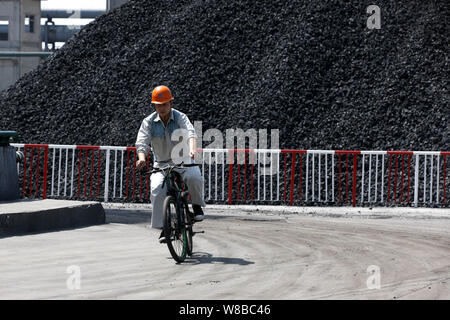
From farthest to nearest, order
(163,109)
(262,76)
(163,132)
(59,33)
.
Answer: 1. (59,33)
2. (262,76)
3. (163,132)
4. (163,109)

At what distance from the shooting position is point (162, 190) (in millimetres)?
9867

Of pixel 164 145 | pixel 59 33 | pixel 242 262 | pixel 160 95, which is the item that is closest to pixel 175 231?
pixel 242 262

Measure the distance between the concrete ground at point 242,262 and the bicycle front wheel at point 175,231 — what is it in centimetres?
16

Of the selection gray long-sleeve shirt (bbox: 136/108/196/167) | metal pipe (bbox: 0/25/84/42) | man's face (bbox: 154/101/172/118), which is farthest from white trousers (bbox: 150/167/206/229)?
metal pipe (bbox: 0/25/84/42)

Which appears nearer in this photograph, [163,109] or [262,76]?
[163,109]

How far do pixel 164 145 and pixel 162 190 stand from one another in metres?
0.59

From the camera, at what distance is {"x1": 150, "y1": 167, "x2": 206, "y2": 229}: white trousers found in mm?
9836

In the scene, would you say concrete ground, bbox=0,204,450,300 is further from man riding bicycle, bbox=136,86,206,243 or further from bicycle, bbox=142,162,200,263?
man riding bicycle, bbox=136,86,206,243

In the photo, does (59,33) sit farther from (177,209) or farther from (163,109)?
(177,209)

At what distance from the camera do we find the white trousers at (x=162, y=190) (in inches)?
387

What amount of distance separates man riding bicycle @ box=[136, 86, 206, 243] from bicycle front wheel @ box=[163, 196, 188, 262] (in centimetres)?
27

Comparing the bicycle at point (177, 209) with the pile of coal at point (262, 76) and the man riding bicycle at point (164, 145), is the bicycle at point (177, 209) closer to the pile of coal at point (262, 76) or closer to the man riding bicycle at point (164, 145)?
the man riding bicycle at point (164, 145)
